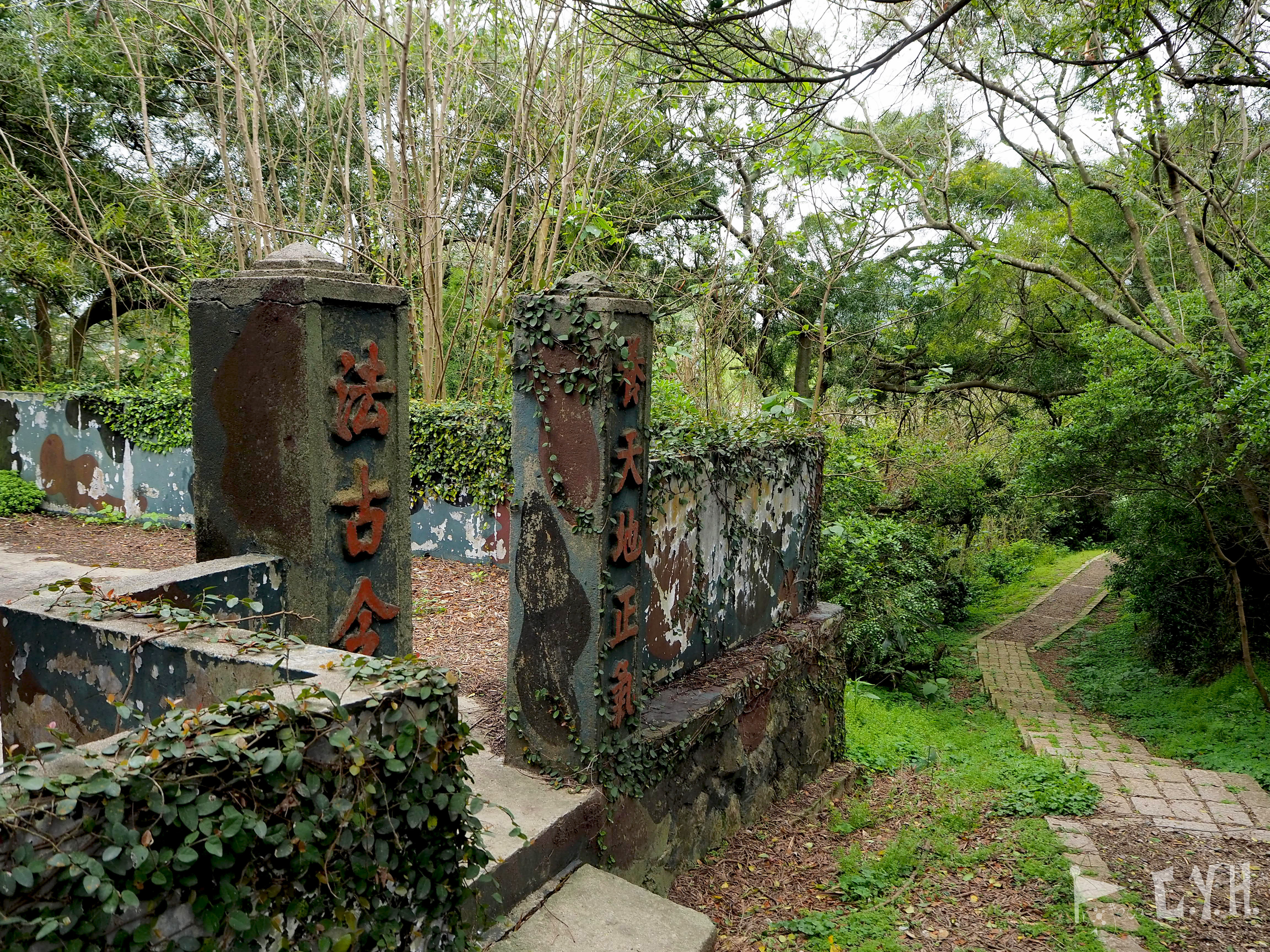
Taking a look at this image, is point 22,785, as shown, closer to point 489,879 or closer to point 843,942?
point 489,879

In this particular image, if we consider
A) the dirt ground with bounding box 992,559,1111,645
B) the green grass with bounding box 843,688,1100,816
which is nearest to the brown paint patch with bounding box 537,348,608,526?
the green grass with bounding box 843,688,1100,816

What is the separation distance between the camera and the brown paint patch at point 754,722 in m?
5.40

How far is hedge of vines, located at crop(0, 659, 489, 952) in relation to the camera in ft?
5.40

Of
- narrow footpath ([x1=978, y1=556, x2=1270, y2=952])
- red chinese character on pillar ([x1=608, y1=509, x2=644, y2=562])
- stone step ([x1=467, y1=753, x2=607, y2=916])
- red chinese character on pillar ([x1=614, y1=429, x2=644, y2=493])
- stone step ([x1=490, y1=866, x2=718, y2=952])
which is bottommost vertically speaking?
narrow footpath ([x1=978, y1=556, x2=1270, y2=952])

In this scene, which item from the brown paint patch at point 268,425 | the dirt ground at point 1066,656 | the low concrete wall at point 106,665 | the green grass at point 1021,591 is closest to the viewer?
the low concrete wall at point 106,665

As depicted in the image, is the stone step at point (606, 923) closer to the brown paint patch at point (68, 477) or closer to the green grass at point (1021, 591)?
the brown paint patch at point (68, 477)

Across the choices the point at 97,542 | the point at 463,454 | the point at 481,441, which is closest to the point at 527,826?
the point at 481,441

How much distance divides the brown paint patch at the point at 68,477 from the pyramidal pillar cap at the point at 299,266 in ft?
29.7

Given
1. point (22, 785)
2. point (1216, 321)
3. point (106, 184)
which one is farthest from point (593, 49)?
point (22, 785)

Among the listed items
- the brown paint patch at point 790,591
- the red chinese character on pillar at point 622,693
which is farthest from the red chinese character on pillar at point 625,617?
→ the brown paint patch at point 790,591

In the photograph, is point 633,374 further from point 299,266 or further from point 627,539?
point 299,266

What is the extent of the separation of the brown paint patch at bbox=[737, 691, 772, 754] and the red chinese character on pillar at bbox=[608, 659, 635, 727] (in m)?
1.34

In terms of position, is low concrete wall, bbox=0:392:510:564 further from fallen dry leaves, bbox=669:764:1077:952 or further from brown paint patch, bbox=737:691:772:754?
fallen dry leaves, bbox=669:764:1077:952

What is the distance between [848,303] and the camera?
Result: 13.6m
